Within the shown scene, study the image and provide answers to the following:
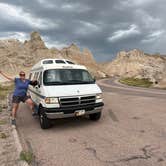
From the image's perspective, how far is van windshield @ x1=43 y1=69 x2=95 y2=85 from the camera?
7.99 m

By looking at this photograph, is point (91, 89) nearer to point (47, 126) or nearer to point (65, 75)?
point (65, 75)

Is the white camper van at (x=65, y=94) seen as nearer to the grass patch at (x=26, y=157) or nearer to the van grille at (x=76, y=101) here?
the van grille at (x=76, y=101)

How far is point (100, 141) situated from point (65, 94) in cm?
205

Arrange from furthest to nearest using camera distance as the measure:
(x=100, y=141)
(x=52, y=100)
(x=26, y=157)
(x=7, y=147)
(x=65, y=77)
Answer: (x=65, y=77) → (x=52, y=100) → (x=100, y=141) → (x=7, y=147) → (x=26, y=157)

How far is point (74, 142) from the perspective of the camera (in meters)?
6.13

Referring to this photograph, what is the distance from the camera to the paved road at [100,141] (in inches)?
192

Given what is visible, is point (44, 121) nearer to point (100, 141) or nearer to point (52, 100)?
point (52, 100)

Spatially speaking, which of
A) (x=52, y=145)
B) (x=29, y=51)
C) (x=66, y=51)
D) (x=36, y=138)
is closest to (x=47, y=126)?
(x=36, y=138)

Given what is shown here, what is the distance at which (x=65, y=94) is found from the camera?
7215 mm

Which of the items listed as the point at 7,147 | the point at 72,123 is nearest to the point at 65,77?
the point at 72,123

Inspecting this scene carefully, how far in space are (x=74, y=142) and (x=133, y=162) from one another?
6.51 ft

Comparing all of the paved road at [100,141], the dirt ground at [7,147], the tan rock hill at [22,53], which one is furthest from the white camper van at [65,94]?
the tan rock hill at [22,53]

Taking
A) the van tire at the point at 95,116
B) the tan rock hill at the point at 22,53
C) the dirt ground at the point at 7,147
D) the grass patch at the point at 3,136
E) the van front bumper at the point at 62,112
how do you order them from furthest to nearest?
the tan rock hill at the point at 22,53
the van tire at the point at 95,116
the van front bumper at the point at 62,112
the grass patch at the point at 3,136
the dirt ground at the point at 7,147

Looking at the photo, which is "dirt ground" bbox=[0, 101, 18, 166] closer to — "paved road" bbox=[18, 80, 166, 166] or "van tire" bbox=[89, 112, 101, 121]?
"paved road" bbox=[18, 80, 166, 166]
